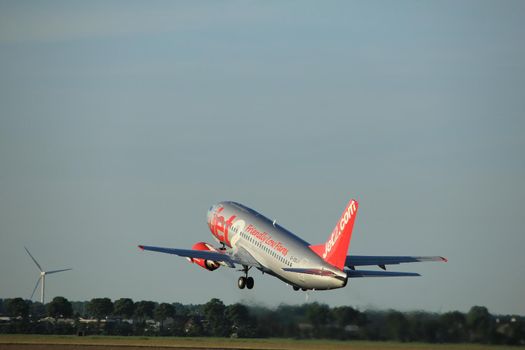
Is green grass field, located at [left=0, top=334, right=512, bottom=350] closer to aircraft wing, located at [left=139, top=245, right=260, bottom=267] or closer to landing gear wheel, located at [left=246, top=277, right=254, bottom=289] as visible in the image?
aircraft wing, located at [left=139, top=245, right=260, bottom=267]

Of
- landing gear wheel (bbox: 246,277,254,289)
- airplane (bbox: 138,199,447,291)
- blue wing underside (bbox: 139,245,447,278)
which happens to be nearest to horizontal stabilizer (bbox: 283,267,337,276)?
airplane (bbox: 138,199,447,291)

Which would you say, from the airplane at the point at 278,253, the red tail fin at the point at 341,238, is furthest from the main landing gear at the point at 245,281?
the red tail fin at the point at 341,238

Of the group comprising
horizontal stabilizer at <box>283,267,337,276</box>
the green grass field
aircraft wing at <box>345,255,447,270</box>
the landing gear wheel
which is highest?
aircraft wing at <box>345,255,447,270</box>

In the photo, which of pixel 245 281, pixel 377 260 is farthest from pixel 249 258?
pixel 377 260

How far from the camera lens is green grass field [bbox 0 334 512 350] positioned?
3546 inches

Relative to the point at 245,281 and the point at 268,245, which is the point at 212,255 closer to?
the point at 245,281

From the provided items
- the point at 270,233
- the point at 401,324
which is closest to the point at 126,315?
the point at 270,233

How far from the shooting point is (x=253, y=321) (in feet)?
335

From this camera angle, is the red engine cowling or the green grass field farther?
the red engine cowling

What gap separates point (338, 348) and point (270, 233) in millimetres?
23777

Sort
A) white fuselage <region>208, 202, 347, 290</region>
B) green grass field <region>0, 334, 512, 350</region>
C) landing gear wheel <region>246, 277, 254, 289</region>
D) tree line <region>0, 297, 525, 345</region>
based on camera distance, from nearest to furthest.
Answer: tree line <region>0, 297, 525, 345</region> → green grass field <region>0, 334, 512, 350</region> → white fuselage <region>208, 202, 347, 290</region> → landing gear wheel <region>246, 277, 254, 289</region>

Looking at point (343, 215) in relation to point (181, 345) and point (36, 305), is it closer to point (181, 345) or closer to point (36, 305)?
point (181, 345)

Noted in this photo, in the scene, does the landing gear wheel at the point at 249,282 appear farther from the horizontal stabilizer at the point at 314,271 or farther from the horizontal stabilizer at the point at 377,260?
the horizontal stabilizer at the point at 314,271

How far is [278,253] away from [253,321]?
32.3 ft
